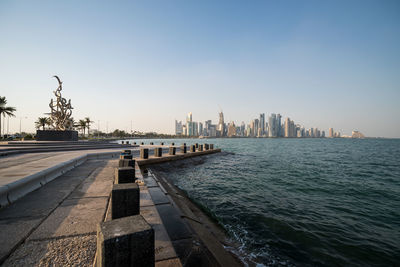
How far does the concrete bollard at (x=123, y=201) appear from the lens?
10.3ft

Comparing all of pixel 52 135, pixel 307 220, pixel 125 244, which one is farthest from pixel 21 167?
pixel 52 135

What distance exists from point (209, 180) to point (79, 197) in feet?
30.3

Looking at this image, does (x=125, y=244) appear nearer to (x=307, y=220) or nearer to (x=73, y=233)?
(x=73, y=233)

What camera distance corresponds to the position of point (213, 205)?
316 inches

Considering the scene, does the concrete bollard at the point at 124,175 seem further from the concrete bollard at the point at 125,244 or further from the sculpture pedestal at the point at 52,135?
the sculpture pedestal at the point at 52,135

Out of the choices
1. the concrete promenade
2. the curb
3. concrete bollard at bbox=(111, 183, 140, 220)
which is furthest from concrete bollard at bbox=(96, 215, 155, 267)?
the curb

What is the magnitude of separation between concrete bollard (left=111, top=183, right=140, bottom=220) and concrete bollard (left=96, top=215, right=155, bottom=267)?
1285mm

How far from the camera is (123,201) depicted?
317 cm

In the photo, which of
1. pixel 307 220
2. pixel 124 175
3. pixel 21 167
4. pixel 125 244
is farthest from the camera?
pixel 21 167

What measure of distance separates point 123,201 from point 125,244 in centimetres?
164

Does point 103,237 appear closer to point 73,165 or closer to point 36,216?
point 36,216

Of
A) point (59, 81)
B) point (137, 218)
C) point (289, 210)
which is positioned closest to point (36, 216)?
point (137, 218)

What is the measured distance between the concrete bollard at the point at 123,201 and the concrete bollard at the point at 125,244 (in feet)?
4.22

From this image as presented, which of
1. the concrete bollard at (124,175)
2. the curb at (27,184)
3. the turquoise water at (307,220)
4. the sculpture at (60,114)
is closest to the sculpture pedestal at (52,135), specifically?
the sculpture at (60,114)
